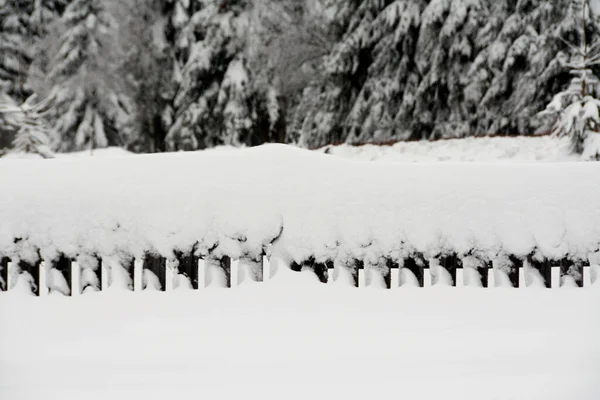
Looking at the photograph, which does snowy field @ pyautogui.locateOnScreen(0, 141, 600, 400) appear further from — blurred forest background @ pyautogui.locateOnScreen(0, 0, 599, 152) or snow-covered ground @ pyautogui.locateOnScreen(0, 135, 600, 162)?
blurred forest background @ pyautogui.locateOnScreen(0, 0, 599, 152)

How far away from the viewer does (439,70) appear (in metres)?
20.9

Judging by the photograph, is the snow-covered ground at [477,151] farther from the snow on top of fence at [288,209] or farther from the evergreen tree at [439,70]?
the evergreen tree at [439,70]

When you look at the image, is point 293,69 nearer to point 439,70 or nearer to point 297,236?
point 439,70

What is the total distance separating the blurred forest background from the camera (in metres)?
19.6

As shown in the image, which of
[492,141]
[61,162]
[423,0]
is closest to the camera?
[61,162]

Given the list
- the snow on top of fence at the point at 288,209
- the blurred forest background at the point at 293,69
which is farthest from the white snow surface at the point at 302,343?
the blurred forest background at the point at 293,69

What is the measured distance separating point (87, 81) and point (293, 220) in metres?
22.6

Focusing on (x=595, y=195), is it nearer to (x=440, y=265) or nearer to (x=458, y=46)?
(x=440, y=265)

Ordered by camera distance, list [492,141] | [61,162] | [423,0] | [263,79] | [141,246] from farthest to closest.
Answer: [263,79] < [423,0] < [492,141] < [61,162] < [141,246]

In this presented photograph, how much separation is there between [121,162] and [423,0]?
19188 millimetres

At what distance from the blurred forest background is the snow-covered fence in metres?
12.9

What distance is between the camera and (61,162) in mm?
5738

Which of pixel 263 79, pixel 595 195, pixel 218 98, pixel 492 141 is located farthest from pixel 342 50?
pixel 595 195

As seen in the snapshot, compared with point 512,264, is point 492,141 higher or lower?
higher
